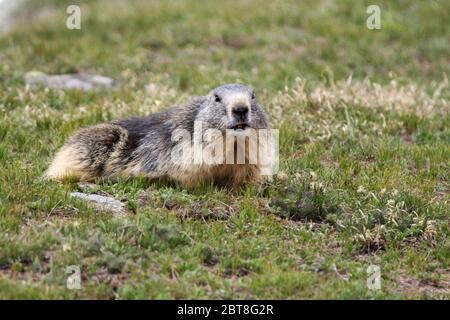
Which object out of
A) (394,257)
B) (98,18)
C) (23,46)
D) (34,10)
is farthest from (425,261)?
(34,10)

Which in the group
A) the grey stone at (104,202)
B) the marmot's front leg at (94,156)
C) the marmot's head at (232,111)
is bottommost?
the grey stone at (104,202)

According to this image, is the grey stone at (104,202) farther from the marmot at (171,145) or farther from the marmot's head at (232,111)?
the marmot's head at (232,111)

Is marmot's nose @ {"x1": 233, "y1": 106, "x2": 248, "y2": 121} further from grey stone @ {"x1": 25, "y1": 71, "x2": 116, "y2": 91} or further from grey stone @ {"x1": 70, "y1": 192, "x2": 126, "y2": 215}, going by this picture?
grey stone @ {"x1": 25, "y1": 71, "x2": 116, "y2": 91}

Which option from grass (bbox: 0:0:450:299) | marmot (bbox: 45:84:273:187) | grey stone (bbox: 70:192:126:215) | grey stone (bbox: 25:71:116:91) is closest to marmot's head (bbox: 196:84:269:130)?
marmot (bbox: 45:84:273:187)

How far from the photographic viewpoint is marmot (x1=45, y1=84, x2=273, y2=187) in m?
9.05

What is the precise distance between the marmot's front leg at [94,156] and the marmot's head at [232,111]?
1.16 metres

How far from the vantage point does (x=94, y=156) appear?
994 centimetres

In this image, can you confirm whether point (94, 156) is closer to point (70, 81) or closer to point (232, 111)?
point (232, 111)

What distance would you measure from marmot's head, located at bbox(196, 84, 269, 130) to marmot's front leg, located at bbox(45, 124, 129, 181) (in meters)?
1.16

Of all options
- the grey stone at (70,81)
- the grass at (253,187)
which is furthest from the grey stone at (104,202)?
the grey stone at (70,81)

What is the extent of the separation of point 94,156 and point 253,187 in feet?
6.69

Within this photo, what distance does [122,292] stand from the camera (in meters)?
6.88

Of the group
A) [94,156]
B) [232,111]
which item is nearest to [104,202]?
[94,156]

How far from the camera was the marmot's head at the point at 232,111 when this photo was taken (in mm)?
8789
